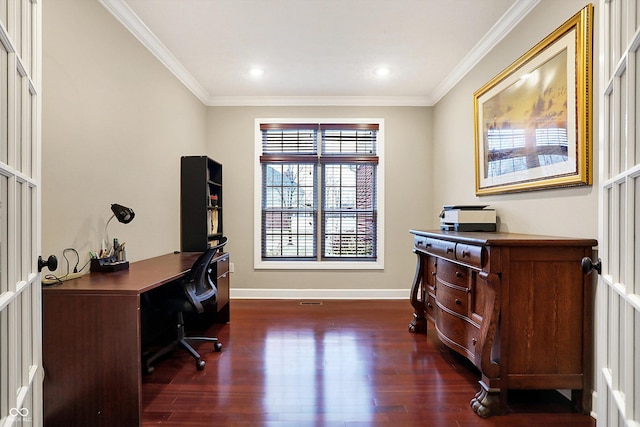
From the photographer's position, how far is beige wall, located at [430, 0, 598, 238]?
1899 millimetres

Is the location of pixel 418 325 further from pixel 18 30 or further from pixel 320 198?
pixel 18 30

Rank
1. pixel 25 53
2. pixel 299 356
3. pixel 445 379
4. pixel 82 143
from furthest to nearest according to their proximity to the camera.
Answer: pixel 299 356
pixel 445 379
pixel 82 143
pixel 25 53

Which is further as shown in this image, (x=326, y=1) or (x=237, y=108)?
(x=237, y=108)

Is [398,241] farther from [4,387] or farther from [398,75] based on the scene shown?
[4,387]

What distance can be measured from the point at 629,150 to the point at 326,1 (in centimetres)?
211

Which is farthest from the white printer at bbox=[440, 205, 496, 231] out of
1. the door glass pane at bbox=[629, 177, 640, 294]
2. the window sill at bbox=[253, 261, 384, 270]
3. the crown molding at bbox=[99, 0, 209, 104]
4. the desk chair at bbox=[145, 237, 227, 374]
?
the crown molding at bbox=[99, 0, 209, 104]

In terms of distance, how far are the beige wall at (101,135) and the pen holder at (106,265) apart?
2.7 inches

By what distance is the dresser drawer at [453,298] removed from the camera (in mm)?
2168

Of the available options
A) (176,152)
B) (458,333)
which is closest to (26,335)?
(458,333)

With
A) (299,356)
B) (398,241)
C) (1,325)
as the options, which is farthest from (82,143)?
(398,241)

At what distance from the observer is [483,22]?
260 cm

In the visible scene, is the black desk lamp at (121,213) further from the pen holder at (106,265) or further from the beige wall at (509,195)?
the beige wall at (509,195)

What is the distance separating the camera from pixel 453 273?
233 cm

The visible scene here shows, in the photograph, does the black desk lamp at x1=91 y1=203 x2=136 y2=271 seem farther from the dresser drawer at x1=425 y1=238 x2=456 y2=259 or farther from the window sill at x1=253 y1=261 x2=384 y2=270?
the dresser drawer at x1=425 y1=238 x2=456 y2=259
